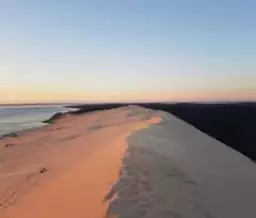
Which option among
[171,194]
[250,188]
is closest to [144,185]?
[171,194]

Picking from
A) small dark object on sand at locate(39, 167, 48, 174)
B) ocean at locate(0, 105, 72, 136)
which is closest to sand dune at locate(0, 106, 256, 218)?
small dark object on sand at locate(39, 167, 48, 174)

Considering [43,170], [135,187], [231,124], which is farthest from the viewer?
[231,124]

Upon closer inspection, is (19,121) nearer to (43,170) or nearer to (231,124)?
(231,124)

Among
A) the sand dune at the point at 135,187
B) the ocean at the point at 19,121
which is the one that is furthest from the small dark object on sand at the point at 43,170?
the ocean at the point at 19,121

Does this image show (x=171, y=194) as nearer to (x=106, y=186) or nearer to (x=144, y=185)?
(x=144, y=185)

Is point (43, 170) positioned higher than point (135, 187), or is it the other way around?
point (135, 187)

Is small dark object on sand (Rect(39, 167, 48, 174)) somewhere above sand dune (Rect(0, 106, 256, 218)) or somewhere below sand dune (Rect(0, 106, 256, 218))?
below

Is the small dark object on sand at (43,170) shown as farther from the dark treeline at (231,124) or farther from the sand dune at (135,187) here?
the dark treeline at (231,124)

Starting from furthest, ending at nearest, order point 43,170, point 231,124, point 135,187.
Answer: point 231,124
point 43,170
point 135,187

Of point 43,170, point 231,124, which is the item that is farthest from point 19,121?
point 43,170

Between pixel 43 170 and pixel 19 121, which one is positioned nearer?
pixel 43 170

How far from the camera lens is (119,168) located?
5691 mm

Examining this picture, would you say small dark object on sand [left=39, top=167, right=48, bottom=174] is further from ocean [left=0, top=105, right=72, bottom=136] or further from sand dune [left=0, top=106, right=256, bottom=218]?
ocean [left=0, top=105, right=72, bottom=136]

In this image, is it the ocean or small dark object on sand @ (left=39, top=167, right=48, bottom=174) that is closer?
small dark object on sand @ (left=39, top=167, right=48, bottom=174)
